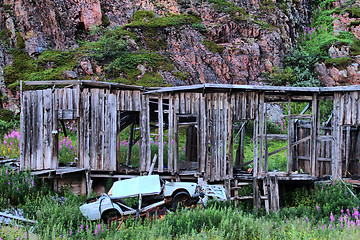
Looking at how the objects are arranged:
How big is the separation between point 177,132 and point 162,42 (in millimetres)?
12909

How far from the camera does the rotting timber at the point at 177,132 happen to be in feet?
42.5

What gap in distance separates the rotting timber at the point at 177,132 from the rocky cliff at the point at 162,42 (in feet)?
26.3

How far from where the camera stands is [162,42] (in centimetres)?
2445

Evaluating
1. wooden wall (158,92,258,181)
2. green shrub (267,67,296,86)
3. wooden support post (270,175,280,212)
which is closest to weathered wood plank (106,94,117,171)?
wooden wall (158,92,258,181)

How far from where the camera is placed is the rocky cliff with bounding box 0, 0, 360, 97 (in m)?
22.0

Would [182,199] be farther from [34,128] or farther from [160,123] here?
[34,128]

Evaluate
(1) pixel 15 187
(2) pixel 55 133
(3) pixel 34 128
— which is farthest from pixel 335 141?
(1) pixel 15 187

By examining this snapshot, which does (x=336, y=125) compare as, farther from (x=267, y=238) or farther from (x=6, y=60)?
(x=6, y=60)

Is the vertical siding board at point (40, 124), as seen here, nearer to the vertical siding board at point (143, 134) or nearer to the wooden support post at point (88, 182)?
the wooden support post at point (88, 182)

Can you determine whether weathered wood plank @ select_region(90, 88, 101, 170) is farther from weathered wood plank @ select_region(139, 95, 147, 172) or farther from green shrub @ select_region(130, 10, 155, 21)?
green shrub @ select_region(130, 10, 155, 21)

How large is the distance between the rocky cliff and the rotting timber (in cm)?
803

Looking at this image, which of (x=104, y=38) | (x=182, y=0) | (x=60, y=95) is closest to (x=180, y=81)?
(x=104, y=38)

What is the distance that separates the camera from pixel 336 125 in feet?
42.4

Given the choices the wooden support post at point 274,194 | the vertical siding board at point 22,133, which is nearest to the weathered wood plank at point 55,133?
the vertical siding board at point 22,133
